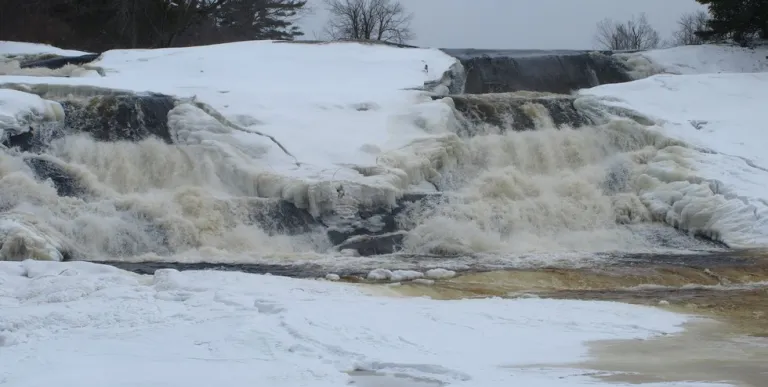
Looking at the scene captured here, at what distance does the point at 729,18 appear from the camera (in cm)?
2309

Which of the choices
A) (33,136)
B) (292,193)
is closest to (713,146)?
(292,193)

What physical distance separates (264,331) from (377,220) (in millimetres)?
7086

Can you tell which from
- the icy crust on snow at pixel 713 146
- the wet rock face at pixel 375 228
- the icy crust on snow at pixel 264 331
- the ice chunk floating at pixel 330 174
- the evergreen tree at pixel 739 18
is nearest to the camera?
the icy crust on snow at pixel 264 331

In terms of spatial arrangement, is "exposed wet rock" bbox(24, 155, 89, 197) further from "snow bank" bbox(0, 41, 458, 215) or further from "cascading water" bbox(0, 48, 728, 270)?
"snow bank" bbox(0, 41, 458, 215)

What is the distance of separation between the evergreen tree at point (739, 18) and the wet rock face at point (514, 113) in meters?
8.26

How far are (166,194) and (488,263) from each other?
4.64 meters

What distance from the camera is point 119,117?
1389cm

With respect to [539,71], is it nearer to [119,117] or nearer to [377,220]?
[377,220]

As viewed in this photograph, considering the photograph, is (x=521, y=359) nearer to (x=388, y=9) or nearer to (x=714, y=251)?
(x=714, y=251)

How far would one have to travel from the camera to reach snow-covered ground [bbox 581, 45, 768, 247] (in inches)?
535

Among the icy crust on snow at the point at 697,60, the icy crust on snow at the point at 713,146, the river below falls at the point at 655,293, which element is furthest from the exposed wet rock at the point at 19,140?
the icy crust on snow at the point at 697,60

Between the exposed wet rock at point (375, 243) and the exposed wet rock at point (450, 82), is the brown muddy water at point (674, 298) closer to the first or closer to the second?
the exposed wet rock at point (375, 243)

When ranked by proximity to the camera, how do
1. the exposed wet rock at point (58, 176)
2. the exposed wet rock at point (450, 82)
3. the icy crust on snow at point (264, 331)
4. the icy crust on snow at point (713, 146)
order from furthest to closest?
1. the exposed wet rock at point (450, 82)
2. the icy crust on snow at point (713, 146)
3. the exposed wet rock at point (58, 176)
4. the icy crust on snow at point (264, 331)

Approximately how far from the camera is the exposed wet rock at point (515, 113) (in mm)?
16141
